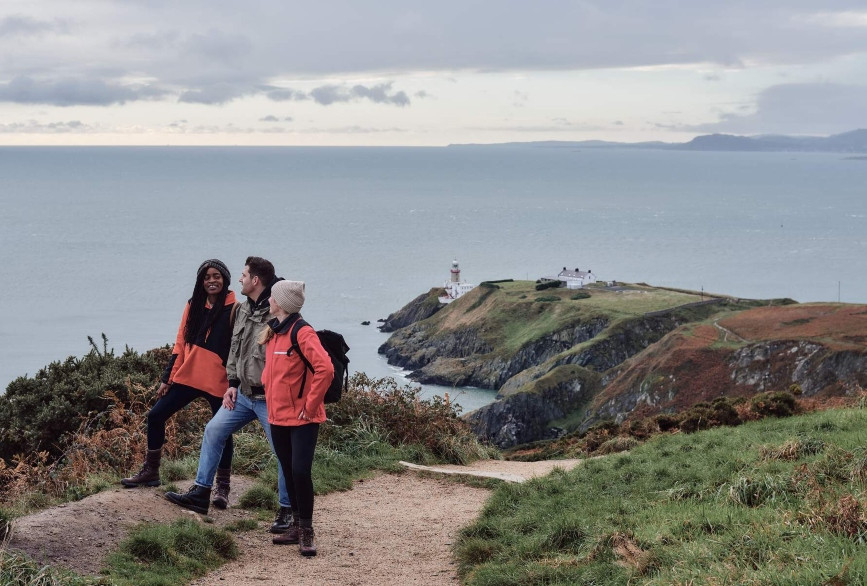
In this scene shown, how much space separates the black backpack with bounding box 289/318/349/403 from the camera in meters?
8.34

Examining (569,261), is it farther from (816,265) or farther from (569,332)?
(569,332)

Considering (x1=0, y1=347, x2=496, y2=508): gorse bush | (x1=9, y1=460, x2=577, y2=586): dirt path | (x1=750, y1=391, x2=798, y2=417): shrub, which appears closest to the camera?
(x1=9, y1=460, x2=577, y2=586): dirt path

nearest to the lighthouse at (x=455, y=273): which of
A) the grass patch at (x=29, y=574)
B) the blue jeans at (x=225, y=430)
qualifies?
the blue jeans at (x=225, y=430)

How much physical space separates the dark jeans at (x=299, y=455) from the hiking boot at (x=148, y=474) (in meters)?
1.48

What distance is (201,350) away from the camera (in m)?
9.28

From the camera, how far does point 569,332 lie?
95.4 meters

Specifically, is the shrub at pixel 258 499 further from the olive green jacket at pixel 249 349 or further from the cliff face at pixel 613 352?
the cliff face at pixel 613 352

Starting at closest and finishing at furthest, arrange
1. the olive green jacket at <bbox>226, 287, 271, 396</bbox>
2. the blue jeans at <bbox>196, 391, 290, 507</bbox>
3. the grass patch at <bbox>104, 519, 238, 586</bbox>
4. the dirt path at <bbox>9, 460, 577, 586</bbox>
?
the grass patch at <bbox>104, 519, 238, 586</bbox> < the dirt path at <bbox>9, 460, 577, 586</bbox> < the olive green jacket at <bbox>226, 287, 271, 396</bbox> < the blue jeans at <bbox>196, 391, 290, 507</bbox>

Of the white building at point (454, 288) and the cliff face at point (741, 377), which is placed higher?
the white building at point (454, 288)

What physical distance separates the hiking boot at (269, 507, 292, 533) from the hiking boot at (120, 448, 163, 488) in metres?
1.33

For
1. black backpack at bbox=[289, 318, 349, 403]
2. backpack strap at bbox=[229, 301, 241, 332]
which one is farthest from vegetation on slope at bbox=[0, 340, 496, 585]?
backpack strap at bbox=[229, 301, 241, 332]

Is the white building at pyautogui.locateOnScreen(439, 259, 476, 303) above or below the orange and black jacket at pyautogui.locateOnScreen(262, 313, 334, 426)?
below

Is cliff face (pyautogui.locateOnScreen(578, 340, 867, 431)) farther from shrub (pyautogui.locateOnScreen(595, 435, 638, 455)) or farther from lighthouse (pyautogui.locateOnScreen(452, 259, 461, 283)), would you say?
lighthouse (pyautogui.locateOnScreen(452, 259, 461, 283))

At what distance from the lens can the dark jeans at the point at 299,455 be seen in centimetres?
850
